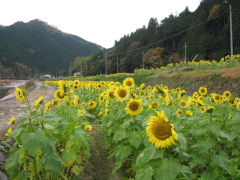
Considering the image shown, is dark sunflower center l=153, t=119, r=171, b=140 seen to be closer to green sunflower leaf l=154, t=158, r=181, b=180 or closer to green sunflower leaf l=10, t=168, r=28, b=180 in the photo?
green sunflower leaf l=154, t=158, r=181, b=180

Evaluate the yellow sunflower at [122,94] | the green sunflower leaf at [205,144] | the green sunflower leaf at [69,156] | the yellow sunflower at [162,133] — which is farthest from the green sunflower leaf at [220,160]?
the green sunflower leaf at [69,156]

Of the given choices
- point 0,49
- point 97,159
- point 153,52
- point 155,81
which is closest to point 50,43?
point 0,49

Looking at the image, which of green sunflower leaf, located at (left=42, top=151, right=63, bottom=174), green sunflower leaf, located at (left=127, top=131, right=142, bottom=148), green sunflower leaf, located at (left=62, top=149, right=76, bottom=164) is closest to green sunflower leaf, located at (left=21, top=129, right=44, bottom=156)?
green sunflower leaf, located at (left=42, top=151, right=63, bottom=174)

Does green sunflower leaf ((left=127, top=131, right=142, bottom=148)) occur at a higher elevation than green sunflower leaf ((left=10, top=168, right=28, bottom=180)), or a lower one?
higher

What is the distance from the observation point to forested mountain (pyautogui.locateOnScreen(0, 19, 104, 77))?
3479 inches

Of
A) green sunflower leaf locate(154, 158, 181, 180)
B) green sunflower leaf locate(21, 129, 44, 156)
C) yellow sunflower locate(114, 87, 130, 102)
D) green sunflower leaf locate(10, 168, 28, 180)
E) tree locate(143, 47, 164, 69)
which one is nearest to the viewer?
green sunflower leaf locate(154, 158, 181, 180)

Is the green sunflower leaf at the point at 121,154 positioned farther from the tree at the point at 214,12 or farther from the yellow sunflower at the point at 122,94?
the tree at the point at 214,12

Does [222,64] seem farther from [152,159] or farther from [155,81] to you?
[152,159]

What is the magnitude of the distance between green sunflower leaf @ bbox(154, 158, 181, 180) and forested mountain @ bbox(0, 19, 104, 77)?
8653 centimetres

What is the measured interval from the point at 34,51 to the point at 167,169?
128m

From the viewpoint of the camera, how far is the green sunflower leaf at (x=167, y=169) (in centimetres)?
118

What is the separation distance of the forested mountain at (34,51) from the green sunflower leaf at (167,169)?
86.5 meters

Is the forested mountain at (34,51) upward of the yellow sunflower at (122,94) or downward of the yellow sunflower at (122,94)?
upward

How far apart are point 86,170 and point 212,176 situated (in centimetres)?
159
